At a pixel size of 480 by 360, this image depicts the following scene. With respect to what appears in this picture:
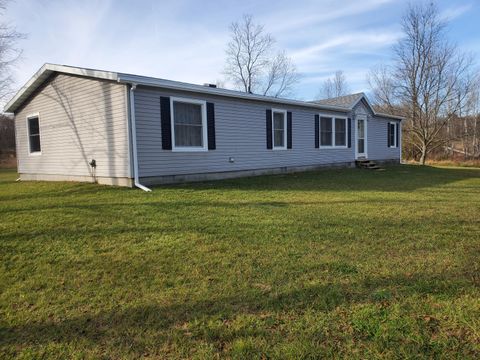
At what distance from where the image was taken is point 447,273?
3.20 metres

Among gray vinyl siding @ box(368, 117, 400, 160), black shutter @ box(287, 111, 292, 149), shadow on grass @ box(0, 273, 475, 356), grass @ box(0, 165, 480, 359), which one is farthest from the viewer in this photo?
gray vinyl siding @ box(368, 117, 400, 160)

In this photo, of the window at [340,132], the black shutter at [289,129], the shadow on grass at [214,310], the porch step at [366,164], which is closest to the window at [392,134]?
the porch step at [366,164]

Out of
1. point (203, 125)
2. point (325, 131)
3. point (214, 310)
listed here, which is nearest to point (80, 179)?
point (203, 125)

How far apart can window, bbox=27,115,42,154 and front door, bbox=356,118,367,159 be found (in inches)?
539

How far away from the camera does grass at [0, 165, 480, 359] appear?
2.21 meters

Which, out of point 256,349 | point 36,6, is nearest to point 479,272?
point 256,349

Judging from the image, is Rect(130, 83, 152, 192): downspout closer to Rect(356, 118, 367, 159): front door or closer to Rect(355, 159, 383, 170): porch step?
Rect(355, 159, 383, 170): porch step

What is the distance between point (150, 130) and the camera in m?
8.77

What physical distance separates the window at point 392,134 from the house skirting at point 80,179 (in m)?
15.1

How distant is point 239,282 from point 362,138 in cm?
1535

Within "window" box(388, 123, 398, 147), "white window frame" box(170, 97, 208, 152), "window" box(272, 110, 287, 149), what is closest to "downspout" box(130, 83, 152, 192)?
"white window frame" box(170, 97, 208, 152)

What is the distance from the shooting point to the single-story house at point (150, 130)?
28.2ft

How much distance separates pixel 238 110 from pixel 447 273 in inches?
341

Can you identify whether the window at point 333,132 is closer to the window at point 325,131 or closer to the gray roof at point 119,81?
the window at point 325,131
